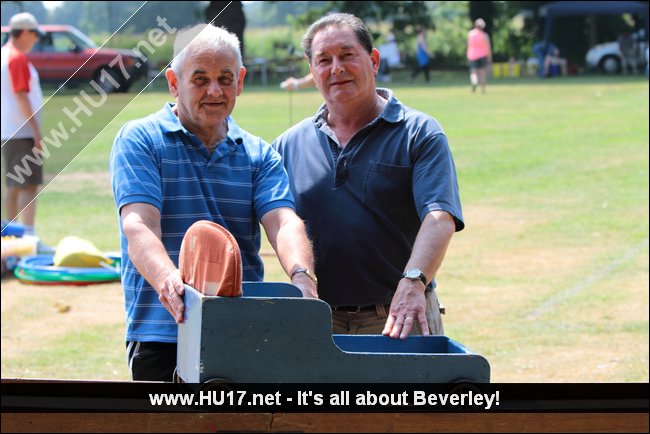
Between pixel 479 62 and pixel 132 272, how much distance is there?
21.1 meters

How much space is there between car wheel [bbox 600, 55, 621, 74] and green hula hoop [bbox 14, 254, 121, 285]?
25.6m

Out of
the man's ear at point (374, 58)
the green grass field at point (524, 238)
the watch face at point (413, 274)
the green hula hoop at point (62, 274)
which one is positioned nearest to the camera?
the watch face at point (413, 274)

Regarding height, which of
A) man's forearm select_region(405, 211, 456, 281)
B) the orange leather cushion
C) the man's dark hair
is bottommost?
man's forearm select_region(405, 211, 456, 281)

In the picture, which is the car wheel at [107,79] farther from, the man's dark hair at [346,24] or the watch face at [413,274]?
the man's dark hair at [346,24]

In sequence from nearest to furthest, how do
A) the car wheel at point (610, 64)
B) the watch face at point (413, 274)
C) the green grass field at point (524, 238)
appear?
the watch face at point (413, 274)
the green grass field at point (524, 238)
the car wheel at point (610, 64)

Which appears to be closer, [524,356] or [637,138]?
[524,356]

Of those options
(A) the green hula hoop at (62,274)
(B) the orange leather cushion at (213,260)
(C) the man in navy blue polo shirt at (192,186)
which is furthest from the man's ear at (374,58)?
(A) the green hula hoop at (62,274)

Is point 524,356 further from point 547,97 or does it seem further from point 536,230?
point 547,97

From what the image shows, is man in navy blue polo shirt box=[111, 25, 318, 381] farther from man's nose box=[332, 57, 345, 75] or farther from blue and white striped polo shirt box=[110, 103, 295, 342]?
man's nose box=[332, 57, 345, 75]

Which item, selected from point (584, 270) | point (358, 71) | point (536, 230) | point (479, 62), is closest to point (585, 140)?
point (479, 62)

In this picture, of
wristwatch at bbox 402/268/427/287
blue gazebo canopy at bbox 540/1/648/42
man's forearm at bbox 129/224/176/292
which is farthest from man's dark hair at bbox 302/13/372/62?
blue gazebo canopy at bbox 540/1/648/42

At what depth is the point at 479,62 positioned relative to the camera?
2327 cm

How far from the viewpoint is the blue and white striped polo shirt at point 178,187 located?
106 inches

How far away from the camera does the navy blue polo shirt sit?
3.17 m
